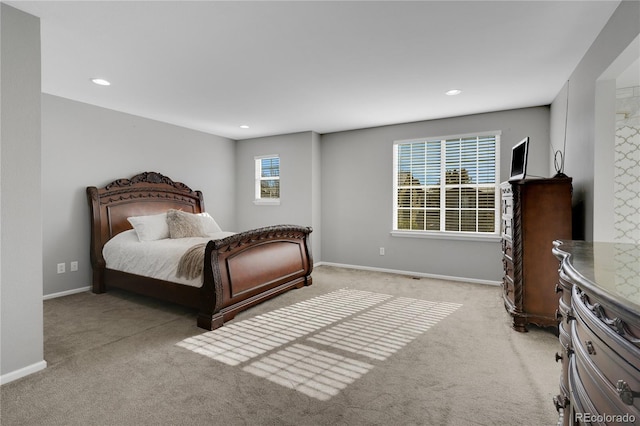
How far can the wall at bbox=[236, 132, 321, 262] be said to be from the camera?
5660mm

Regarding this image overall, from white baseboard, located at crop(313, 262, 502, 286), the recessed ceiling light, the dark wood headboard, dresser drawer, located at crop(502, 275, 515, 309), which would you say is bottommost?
white baseboard, located at crop(313, 262, 502, 286)

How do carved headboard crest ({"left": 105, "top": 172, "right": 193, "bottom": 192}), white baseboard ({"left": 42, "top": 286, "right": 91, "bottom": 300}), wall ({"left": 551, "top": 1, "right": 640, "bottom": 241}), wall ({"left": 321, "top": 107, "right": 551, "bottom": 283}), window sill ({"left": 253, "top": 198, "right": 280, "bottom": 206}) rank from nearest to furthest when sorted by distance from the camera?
wall ({"left": 551, "top": 1, "right": 640, "bottom": 241}) → white baseboard ({"left": 42, "top": 286, "right": 91, "bottom": 300}) → wall ({"left": 321, "top": 107, "right": 551, "bottom": 283}) → carved headboard crest ({"left": 105, "top": 172, "right": 193, "bottom": 192}) → window sill ({"left": 253, "top": 198, "right": 280, "bottom": 206})

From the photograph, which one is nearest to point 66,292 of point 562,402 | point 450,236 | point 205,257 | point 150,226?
point 150,226

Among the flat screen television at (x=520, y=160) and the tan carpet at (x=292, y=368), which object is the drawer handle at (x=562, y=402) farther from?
the flat screen television at (x=520, y=160)

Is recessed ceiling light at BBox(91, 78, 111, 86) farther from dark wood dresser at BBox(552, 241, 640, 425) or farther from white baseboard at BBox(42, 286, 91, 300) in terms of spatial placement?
dark wood dresser at BBox(552, 241, 640, 425)

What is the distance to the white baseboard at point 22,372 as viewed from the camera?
202 centimetres

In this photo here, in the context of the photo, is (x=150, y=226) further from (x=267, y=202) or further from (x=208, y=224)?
(x=267, y=202)

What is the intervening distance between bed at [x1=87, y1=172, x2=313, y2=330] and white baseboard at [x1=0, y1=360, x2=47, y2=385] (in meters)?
1.13

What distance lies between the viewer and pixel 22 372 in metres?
2.10

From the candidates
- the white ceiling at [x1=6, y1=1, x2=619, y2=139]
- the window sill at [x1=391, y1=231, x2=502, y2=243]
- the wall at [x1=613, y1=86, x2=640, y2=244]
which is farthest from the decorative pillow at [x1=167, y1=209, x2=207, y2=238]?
the wall at [x1=613, y1=86, x2=640, y2=244]

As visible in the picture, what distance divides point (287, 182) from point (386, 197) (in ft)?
6.12

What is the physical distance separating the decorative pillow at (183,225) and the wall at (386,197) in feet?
7.47

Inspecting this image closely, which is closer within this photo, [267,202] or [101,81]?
[101,81]

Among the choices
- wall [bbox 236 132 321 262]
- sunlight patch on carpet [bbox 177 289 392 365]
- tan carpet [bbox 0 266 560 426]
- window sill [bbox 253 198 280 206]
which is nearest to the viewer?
tan carpet [bbox 0 266 560 426]
